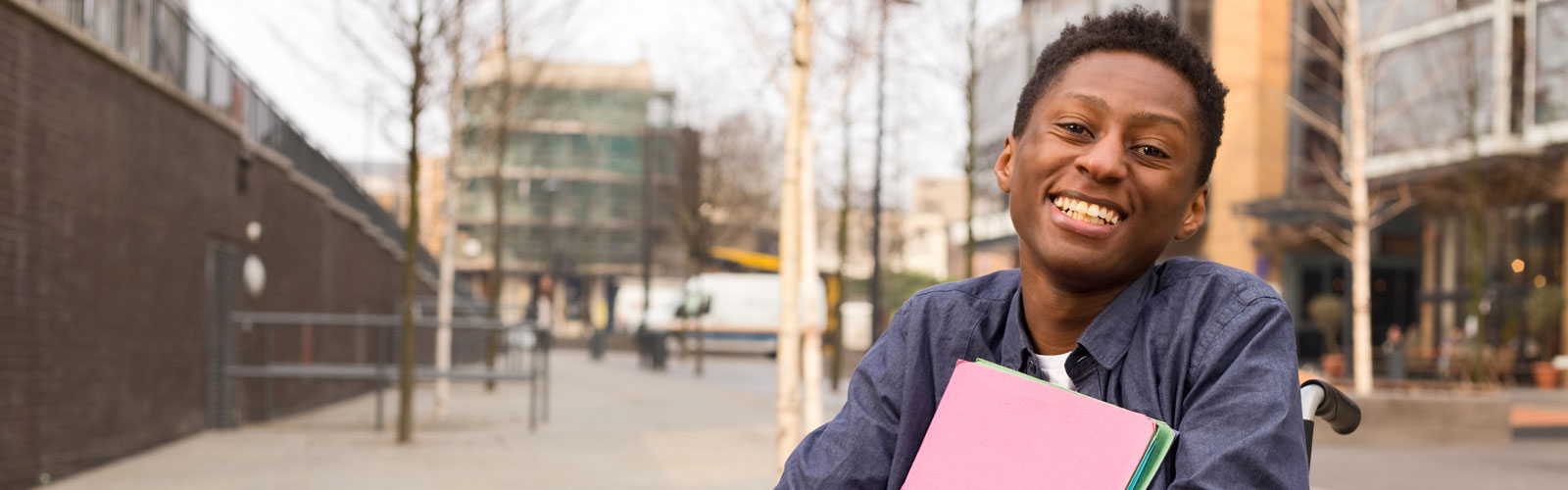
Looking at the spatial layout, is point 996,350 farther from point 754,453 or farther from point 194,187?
point 194,187

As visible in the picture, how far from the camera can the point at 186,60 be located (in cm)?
1195

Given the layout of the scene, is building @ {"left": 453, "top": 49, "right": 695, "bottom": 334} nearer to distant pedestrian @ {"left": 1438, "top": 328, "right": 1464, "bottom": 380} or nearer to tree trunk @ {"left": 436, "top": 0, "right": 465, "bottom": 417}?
distant pedestrian @ {"left": 1438, "top": 328, "right": 1464, "bottom": 380}

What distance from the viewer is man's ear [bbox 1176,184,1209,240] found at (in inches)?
75.0

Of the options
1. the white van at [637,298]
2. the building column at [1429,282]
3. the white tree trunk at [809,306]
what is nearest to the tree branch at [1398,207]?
the building column at [1429,282]

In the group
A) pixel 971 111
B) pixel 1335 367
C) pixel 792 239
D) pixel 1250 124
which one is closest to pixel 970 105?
Answer: pixel 971 111

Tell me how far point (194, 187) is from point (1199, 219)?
11.4 meters

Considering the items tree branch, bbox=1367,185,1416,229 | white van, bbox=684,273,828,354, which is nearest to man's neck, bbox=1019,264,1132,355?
tree branch, bbox=1367,185,1416,229

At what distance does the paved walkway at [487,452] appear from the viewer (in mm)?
9422

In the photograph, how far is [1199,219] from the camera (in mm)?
1993

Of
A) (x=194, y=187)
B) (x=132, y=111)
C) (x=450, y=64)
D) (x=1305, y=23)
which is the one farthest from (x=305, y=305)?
(x=1305, y=23)

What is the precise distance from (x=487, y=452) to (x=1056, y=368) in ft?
Answer: 33.4

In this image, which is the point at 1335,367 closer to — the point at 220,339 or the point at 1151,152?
the point at 220,339

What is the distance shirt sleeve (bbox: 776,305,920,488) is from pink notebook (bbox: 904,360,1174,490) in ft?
0.35

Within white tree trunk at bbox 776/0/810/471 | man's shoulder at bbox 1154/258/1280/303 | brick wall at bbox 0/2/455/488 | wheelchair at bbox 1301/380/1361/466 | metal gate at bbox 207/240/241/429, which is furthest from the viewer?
metal gate at bbox 207/240/241/429
